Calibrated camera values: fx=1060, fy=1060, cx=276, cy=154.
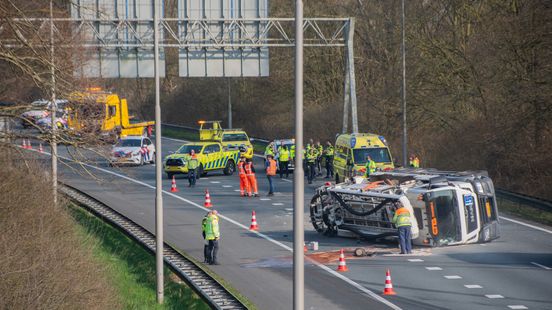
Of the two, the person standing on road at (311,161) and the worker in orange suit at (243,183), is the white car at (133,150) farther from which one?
the worker in orange suit at (243,183)

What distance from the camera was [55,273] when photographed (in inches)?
705

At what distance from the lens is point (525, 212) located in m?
35.8

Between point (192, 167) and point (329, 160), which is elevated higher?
point (329, 160)

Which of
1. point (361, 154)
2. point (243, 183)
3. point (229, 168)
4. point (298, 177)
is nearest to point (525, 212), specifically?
point (361, 154)

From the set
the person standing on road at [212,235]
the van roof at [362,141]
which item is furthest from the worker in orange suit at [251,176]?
the person standing on road at [212,235]

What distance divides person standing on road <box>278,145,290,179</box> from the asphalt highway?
282 inches

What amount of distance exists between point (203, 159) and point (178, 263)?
67.8ft

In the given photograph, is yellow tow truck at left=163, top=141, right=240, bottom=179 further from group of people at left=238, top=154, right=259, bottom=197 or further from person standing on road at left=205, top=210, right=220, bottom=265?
person standing on road at left=205, top=210, right=220, bottom=265

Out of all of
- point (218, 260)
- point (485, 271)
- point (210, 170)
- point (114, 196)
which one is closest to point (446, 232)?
point (485, 271)

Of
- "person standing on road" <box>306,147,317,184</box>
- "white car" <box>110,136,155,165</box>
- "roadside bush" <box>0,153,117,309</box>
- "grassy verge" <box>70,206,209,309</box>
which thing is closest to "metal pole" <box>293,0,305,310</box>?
"roadside bush" <box>0,153,117,309</box>

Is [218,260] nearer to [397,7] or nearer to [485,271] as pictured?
[485,271]

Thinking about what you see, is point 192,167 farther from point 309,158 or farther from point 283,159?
point 309,158

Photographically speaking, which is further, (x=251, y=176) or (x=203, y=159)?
(x=203, y=159)

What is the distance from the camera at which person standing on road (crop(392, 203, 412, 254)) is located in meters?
27.2
